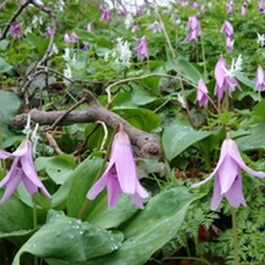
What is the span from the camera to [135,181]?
3.23 ft

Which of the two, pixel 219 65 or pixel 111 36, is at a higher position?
pixel 219 65

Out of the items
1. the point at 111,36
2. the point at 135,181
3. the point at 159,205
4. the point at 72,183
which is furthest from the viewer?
the point at 111,36

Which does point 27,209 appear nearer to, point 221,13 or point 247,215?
point 247,215

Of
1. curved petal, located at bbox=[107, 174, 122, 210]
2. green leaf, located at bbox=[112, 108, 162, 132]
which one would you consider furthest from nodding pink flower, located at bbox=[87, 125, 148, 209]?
green leaf, located at bbox=[112, 108, 162, 132]

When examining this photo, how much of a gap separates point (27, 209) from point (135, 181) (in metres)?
0.39

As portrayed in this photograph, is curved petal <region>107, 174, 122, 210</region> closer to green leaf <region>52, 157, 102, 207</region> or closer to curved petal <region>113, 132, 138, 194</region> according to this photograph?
curved petal <region>113, 132, 138, 194</region>

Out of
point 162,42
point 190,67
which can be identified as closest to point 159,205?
point 190,67

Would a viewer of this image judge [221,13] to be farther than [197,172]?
Yes

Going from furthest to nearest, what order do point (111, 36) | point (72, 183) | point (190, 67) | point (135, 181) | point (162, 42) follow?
point (111, 36)
point (162, 42)
point (190, 67)
point (72, 183)
point (135, 181)

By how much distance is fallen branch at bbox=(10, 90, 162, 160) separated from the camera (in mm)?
1719

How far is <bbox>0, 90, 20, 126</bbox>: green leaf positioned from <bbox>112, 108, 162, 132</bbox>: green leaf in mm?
445

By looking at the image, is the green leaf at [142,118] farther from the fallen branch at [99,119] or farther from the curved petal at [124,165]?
the curved petal at [124,165]

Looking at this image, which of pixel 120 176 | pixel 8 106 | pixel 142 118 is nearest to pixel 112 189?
pixel 120 176

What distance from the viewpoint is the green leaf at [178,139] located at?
1726 mm
